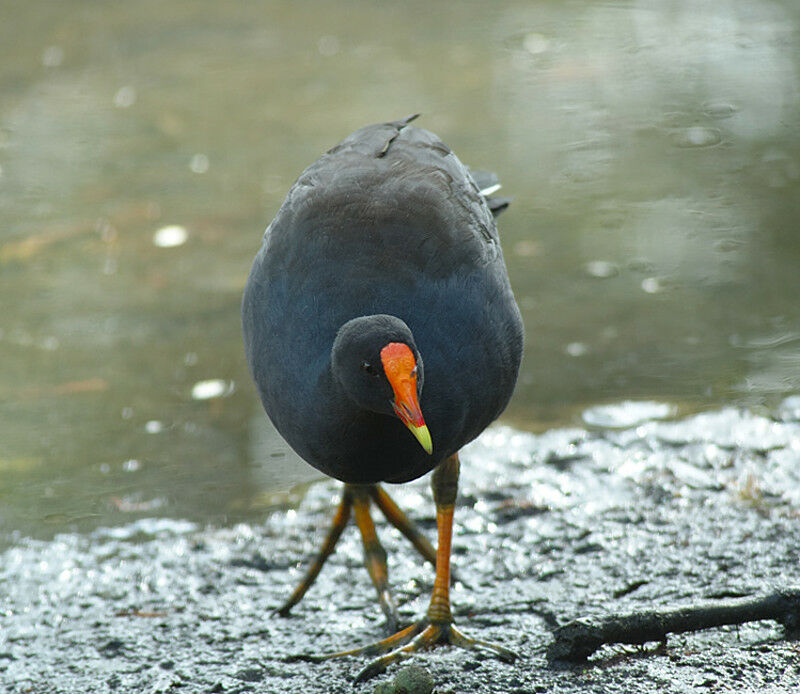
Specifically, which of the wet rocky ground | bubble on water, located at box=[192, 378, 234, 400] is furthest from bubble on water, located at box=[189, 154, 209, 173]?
the wet rocky ground

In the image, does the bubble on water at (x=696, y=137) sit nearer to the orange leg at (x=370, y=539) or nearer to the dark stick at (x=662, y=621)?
the orange leg at (x=370, y=539)

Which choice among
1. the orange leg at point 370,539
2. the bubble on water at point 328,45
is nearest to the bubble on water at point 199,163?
the bubble on water at point 328,45

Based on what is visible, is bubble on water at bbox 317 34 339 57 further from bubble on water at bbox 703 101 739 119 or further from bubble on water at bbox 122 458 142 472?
bubble on water at bbox 122 458 142 472

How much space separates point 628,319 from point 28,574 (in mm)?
2743

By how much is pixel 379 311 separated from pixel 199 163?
471cm

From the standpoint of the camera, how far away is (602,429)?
442cm

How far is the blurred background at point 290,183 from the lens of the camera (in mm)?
4602

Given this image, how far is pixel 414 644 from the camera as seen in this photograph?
333 centimetres

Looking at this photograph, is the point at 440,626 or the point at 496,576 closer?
the point at 440,626

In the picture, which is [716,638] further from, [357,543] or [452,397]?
[357,543]

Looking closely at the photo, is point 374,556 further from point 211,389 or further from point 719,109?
point 719,109

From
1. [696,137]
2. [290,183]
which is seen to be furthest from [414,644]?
[696,137]

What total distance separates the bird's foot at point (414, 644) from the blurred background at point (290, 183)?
91cm

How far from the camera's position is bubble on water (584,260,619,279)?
561 cm
